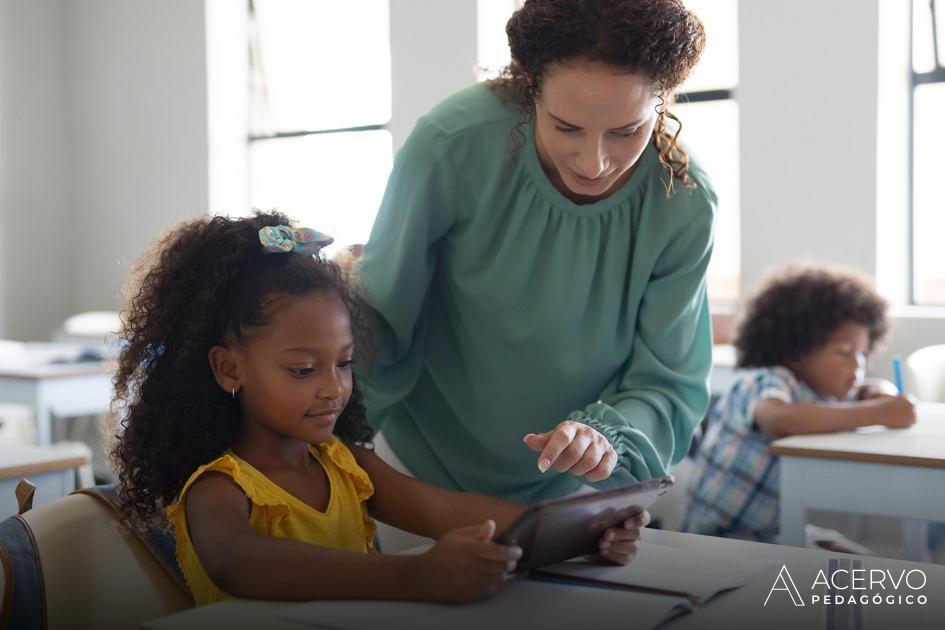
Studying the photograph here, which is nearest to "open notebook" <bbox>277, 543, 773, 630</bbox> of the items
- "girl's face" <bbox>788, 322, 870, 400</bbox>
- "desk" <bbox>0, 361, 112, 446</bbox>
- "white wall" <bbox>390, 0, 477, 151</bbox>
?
"girl's face" <bbox>788, 322, 870, 400</bbox>

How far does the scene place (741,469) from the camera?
2521 millimetres

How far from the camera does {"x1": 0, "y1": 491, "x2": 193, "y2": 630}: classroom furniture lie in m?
1.11

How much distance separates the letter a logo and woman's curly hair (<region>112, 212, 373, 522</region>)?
63 centimetres

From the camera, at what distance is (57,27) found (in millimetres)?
5949

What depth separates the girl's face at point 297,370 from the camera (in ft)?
4.03

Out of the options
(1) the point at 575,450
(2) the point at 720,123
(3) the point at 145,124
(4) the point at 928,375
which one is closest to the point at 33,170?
(3) the point at 145,124

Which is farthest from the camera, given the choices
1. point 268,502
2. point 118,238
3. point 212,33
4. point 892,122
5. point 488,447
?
point 118,238

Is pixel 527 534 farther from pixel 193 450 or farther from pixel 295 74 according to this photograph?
pixel 295 74

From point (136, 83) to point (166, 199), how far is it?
693mm

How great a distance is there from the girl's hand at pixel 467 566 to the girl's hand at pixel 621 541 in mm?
160

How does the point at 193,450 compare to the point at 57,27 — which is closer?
the point at 193,450

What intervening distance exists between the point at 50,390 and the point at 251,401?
2.58 metres

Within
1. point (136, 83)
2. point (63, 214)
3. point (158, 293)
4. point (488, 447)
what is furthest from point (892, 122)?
point (63, 214)

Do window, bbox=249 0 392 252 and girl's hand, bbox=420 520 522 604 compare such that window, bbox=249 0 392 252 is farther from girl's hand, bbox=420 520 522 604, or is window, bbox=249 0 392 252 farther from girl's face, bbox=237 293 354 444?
girl's hand, bbox=420 520 522 604
